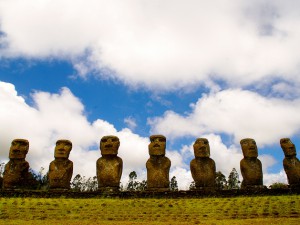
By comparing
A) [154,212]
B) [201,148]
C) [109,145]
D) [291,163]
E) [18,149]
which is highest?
[109,145]

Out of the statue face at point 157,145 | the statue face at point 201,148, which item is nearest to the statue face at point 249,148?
the statue face at point 201,148

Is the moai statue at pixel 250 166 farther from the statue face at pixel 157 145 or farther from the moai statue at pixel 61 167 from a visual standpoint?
the moai statue at pixel 61 167

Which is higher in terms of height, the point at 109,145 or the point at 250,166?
the point at 109,145

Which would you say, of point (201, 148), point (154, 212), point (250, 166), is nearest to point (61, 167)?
point (201, 148)

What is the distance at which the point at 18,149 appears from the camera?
22391 mm

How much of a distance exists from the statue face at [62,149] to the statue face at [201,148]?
7783 mm

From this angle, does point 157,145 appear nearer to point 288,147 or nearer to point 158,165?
point 158,165

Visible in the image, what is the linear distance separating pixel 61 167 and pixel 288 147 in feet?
47.3

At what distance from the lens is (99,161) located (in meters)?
22.5

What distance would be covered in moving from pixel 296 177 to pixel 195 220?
12.6 meters

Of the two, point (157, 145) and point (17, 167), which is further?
point (157, 145)

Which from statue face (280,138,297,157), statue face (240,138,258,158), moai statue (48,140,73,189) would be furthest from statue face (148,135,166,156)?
statue face (280,138,297,157)

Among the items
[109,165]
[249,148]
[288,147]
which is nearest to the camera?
[109,165]

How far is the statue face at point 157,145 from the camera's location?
73.7ft
